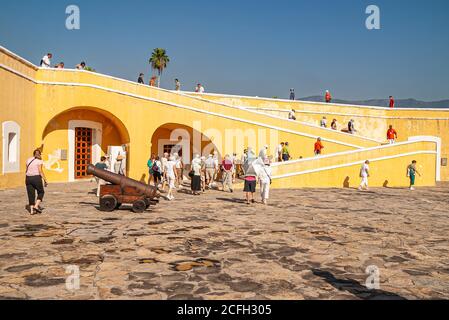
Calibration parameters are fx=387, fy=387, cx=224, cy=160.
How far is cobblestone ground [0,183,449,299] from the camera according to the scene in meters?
4.49

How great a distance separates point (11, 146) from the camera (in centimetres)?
1566

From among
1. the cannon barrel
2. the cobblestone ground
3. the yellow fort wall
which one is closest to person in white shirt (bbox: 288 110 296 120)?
the yellow fort wall

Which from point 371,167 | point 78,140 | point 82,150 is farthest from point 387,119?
point 78,140

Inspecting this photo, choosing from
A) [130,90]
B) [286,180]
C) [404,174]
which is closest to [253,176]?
[286,180]

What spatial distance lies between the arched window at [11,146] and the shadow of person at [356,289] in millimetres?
13766

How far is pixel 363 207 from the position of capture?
11.9 m

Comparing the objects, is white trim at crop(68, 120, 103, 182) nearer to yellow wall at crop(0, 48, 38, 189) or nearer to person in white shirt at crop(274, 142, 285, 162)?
yellow wall at crop(0, 48, 38, 189)

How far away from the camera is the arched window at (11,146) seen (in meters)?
14.8

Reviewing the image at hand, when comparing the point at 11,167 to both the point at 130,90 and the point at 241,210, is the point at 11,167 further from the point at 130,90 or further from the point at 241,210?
the point at 241,210

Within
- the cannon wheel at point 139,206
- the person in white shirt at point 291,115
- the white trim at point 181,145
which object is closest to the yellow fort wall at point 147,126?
the white trim at point 181,145

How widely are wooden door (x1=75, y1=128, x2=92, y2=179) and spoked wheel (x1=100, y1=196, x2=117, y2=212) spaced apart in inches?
405

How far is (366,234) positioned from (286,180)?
979 centimetres

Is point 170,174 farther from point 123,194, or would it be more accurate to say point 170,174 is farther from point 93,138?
point 93,138
